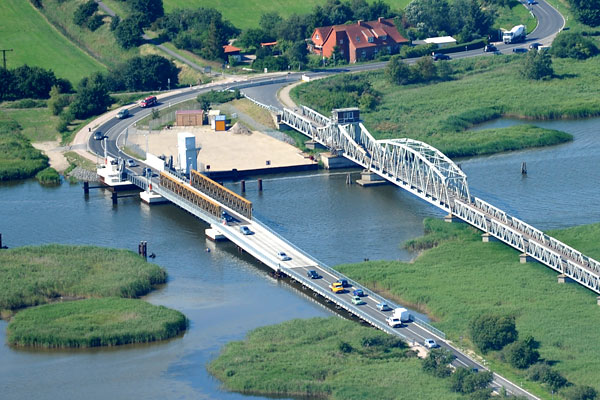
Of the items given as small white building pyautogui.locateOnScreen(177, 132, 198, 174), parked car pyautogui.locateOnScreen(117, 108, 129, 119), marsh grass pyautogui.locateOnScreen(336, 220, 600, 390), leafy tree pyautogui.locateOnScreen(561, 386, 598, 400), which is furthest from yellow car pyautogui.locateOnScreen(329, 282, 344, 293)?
parked car pyautogui.locateOnScreen(117, 108, 129, 119)

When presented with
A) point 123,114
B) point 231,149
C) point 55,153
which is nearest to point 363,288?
point 231,149

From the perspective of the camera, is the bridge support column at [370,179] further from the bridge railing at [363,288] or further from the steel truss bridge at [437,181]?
the bridge railing at [363,288]

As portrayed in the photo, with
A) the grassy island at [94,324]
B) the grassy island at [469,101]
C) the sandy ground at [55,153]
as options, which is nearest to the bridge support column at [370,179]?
the grassy island at [469,101]

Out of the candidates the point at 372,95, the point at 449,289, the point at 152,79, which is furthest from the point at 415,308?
the point at 152,79

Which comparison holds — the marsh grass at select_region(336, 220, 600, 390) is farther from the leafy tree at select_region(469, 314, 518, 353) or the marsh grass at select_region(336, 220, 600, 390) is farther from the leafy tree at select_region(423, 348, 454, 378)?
the leafy tree at select_region(423, 348, 454, 378)

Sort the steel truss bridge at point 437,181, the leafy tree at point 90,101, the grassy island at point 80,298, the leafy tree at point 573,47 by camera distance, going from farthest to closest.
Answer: the leafy tree at point 573,47 → the leafy tree at point 90,101 → the steel truss bridge at point 437,181 → the grassy island at point 80,298

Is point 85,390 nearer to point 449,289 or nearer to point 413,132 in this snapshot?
point 449,289
